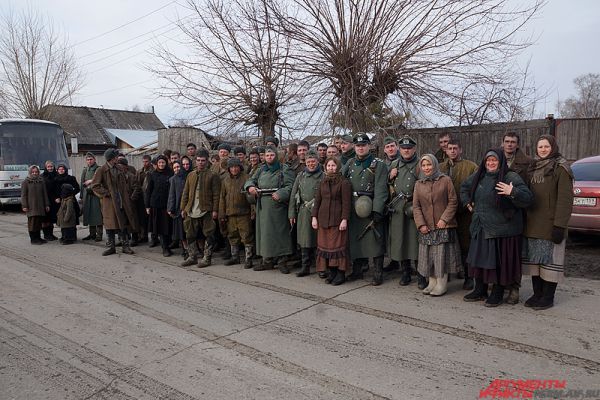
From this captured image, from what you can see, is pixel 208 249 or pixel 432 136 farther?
pixel 432 136

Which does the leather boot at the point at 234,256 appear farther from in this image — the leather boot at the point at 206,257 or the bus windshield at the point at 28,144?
the bus windshield at the point at 28,144

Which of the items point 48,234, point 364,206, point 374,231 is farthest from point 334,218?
point 48,234

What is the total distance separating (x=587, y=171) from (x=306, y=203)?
17.2 ft

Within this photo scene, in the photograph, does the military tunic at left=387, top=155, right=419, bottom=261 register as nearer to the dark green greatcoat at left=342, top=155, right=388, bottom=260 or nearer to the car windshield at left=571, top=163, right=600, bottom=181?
the dark green greatcoat at left=342, top=155, right=388, bottom=260

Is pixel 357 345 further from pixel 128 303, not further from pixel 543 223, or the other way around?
pixel 128 303

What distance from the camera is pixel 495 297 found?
17.3 ft

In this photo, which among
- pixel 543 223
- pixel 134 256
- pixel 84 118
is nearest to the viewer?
pixel 543 223

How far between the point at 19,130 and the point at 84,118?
96.5 ft

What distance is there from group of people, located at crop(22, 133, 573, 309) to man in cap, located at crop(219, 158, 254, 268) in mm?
19

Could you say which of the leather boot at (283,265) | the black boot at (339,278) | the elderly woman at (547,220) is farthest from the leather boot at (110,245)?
the elderly woman at (547,220)

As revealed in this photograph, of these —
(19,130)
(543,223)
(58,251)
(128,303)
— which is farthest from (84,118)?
(543,223)

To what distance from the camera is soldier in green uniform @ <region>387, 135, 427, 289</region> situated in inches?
236

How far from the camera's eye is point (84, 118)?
43.8m

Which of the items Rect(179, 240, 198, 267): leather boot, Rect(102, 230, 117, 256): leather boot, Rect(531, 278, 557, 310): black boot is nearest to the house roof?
Rect(102, 230, 117, 256): leather boot
